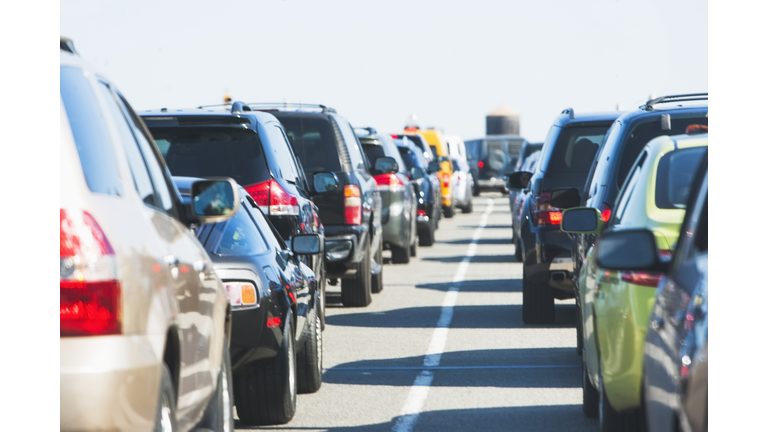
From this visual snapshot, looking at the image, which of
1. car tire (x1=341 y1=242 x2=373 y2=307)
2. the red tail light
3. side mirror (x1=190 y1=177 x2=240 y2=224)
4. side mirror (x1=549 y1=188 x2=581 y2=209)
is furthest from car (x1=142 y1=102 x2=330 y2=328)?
the red tail light

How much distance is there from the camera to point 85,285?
3367 millimetres

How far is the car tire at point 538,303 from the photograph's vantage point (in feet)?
38.2

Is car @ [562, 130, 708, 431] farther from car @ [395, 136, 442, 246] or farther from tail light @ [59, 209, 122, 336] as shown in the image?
→ car @ [395, 136, 442, 246]

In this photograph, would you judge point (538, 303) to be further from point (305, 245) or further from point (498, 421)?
point (498, 421)

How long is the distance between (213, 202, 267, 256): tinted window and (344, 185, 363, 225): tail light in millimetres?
5424

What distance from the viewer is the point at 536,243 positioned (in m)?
11.1

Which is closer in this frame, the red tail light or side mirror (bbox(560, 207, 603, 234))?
the red tail light

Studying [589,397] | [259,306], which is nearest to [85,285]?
[259,306]

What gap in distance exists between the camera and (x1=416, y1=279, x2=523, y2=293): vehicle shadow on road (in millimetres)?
15562

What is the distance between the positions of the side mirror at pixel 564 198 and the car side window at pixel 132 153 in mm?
5920

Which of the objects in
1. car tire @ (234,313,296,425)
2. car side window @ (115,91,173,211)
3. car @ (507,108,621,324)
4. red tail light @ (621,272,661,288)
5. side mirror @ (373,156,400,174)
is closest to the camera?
car side window @ (115,91,173,211)

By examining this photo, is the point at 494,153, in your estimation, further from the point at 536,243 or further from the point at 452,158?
the point at 536,243

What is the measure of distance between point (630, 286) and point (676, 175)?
1.22m
